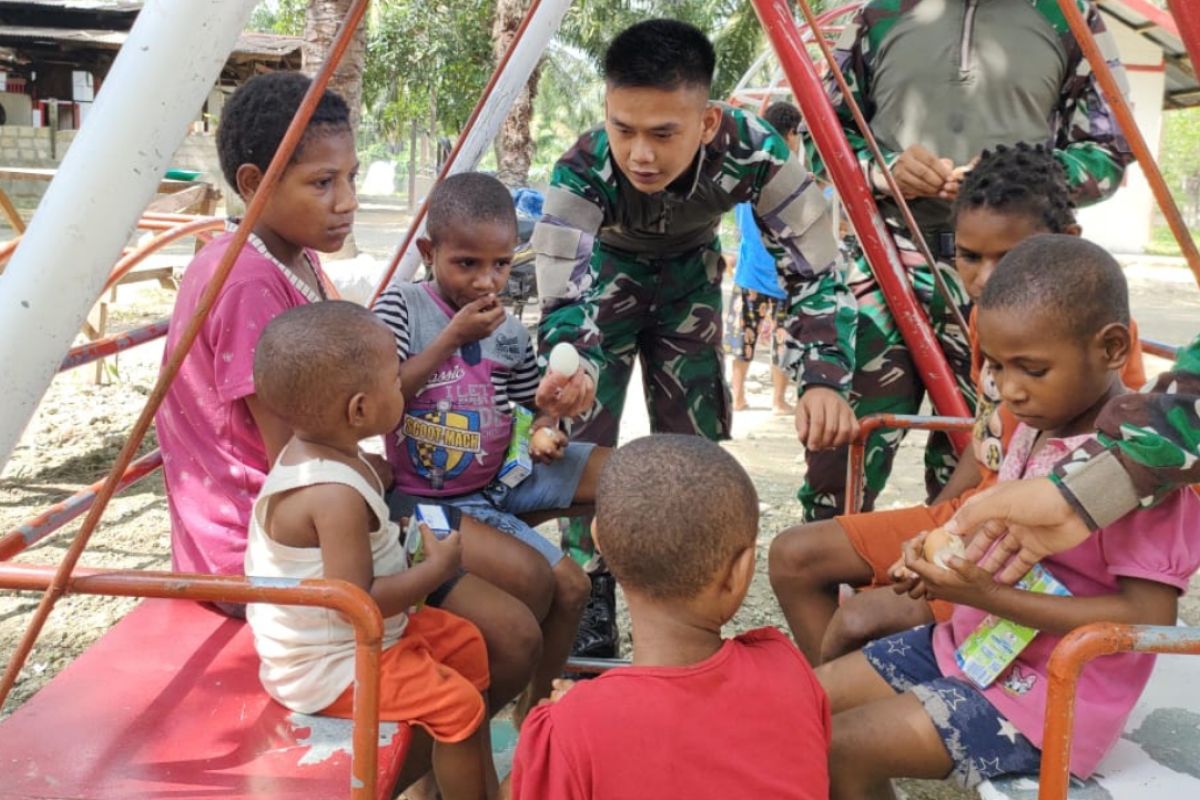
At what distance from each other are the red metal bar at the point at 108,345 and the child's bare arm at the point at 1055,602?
7.02 feet

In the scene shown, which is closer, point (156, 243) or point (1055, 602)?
point (1055, 602)

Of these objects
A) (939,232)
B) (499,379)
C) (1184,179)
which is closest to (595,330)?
(499,379)

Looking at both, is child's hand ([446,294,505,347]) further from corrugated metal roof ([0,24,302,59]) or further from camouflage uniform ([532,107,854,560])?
corrugated metal roof ([0,24,302,59])

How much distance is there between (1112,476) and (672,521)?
64 centimetres

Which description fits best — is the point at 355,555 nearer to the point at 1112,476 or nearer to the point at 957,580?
the point at 957,580

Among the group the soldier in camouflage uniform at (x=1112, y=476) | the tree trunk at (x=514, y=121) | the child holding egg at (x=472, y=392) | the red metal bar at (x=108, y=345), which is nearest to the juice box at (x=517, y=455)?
the child holding egg at (x=472, y=392)

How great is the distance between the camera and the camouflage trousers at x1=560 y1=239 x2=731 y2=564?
3.12 meters

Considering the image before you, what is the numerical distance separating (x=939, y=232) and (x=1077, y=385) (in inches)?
53.3

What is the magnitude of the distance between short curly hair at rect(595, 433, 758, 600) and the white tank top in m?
0.56

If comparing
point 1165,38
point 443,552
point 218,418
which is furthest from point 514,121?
point 1165,38

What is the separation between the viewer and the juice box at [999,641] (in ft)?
5.62

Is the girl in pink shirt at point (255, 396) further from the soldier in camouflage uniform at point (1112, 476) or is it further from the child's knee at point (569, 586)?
the soldier in camouflage uniform at point (1112, 476)

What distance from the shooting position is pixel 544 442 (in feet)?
7.80

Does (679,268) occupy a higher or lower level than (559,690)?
higher
